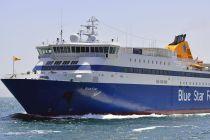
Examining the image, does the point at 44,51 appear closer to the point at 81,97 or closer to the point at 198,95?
the point at 81,97

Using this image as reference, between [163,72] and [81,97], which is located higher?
[163,72]

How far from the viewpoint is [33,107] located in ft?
141

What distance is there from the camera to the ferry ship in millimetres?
41969

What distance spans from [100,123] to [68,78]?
5.39 meters

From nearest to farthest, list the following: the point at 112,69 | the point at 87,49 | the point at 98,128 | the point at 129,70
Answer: the point at 98,128
the point at 87,49
the point at 112,69
the point at 129,70

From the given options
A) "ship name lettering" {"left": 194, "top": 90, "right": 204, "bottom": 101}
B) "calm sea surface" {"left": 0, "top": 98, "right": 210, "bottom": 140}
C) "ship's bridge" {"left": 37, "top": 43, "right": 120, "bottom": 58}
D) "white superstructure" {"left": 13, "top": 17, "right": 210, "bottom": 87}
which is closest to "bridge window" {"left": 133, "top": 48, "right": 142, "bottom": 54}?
"white superstructure" {"left": 13, "top": 17, "right": 210, "bottom": 87}

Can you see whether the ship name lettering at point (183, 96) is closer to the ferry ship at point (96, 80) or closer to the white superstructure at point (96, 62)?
the ferry ship at point (96, 80)

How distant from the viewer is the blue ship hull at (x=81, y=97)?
4153cm

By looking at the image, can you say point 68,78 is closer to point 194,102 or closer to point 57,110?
point 57,110

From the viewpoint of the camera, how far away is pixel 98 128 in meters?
37.7

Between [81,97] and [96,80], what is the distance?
7.78 feet

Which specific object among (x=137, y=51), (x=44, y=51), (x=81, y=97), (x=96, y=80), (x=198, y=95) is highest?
(x=137, y=51)

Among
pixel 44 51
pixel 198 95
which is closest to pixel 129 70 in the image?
pixel 44 51

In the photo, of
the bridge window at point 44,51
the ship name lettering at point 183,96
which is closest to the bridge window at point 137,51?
the bridge window at point 44,51
